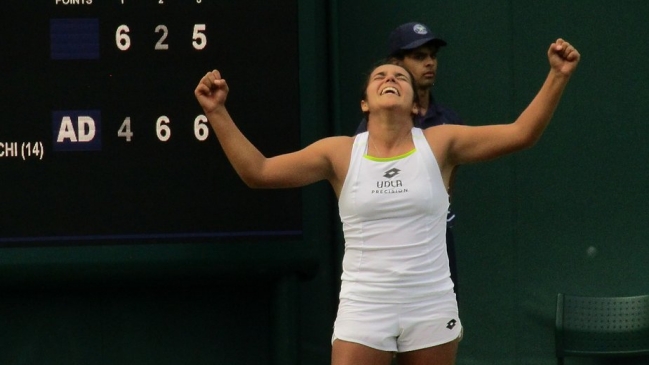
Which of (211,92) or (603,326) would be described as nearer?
(211,92)

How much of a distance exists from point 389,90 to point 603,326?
2.21 meters

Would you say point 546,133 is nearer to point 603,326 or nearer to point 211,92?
point 603,326

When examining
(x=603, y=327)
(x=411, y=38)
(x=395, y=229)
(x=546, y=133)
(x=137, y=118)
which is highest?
(x=411, y=38)

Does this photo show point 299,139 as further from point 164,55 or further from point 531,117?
point 531,117

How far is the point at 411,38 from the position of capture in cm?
479

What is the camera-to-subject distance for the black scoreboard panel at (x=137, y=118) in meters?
5.01

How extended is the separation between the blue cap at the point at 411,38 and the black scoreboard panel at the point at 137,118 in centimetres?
50

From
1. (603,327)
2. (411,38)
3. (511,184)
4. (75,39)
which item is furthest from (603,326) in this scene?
(75,39)

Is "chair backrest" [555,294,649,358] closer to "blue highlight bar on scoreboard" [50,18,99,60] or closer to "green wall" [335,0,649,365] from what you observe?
"green wall" [335,0,649,365]

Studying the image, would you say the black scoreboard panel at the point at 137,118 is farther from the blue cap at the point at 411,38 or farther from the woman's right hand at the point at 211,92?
the woman's right hand at the point at 211,92

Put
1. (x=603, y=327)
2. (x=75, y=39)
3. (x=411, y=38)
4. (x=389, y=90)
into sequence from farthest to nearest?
(x=603, y=327) < (x=75, y=39) < (x=411, y=38) < (x=389, y=90)

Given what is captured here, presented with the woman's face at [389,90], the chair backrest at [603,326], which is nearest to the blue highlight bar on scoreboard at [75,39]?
the woman's face at [389,90]

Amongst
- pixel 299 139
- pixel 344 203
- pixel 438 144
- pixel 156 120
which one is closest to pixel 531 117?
pixel 438 144

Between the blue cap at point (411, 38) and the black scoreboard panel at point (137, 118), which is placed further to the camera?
the black scoreboard panel at point (137, 118)
